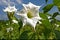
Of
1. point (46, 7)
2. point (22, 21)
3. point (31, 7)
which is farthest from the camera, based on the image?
point (46, 7)

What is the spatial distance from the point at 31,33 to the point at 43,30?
0.08m

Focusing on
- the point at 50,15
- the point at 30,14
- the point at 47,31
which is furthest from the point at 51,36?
the point at 50,15

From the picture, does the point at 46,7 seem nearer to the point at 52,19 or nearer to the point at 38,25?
the point at 52,19

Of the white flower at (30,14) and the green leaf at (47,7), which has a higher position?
the green leaf at (47,7)

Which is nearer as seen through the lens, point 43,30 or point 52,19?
point 43,30

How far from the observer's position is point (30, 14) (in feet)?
4.33

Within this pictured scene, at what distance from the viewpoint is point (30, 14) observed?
1318 millimetres

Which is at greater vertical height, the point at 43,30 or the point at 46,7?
the point at 46,7

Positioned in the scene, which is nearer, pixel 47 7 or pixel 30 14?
pixel 30 14

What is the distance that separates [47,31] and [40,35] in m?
0.06

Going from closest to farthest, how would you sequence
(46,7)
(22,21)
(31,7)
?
(22,21) → (31,7) → (46,7)

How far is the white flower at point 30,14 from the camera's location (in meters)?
1.26

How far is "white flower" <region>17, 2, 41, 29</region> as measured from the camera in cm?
126

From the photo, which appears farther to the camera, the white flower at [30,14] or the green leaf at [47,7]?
the green leaf at [47,7]
